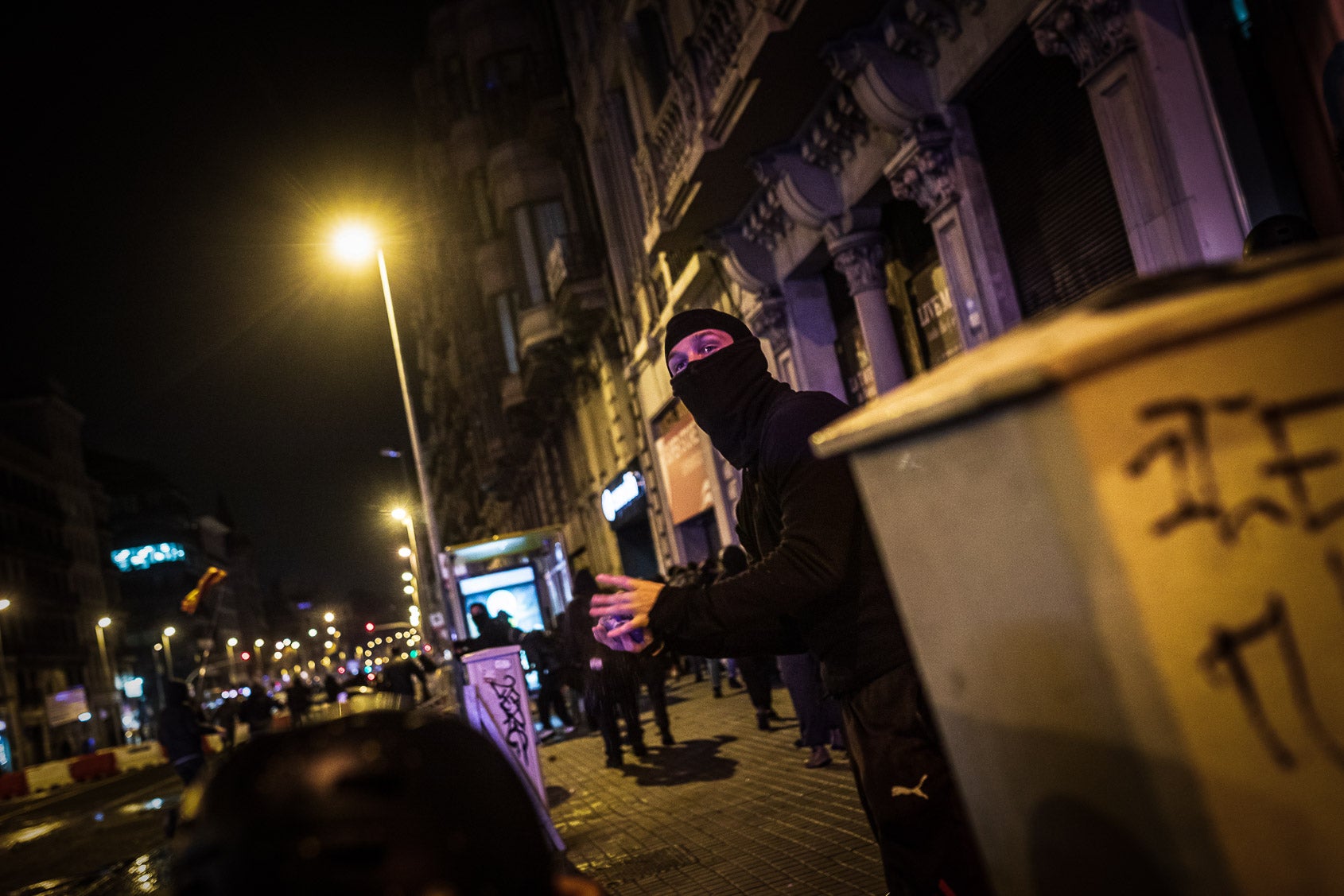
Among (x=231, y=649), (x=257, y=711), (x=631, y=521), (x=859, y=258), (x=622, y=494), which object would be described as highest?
(x=231, y=649)

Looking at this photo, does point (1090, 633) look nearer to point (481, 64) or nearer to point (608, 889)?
point (608, 889)

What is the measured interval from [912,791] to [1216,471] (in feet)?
5.22

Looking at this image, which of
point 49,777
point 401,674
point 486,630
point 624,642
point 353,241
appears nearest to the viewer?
point 624,642

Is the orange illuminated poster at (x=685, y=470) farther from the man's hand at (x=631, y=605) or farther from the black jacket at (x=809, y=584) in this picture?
the man's hand at (x=631, y=605)

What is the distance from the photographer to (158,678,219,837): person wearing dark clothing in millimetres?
11961

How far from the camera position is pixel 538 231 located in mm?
27062

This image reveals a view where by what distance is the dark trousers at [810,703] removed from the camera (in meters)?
8.60

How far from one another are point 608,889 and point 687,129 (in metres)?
10.2

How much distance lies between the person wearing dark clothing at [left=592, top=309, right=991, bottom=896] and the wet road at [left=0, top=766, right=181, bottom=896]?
8170 mm

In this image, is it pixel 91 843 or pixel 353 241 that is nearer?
pixel 91 843

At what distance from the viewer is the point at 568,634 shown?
47.8ft

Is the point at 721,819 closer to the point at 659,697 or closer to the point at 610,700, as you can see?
the point at 610,700

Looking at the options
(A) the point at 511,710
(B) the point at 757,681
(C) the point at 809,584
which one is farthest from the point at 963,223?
(C) the point at 809,584

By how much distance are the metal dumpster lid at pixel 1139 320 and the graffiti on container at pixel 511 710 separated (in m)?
7.39
